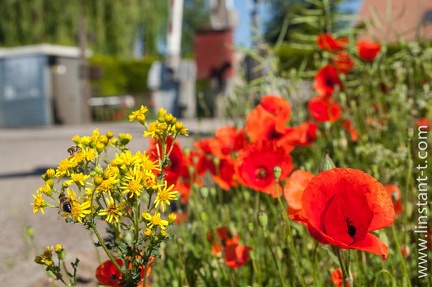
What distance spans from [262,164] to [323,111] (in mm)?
820

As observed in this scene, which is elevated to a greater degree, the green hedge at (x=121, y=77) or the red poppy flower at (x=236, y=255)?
the red poppy flower at (x=236, y=255)

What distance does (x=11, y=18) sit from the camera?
20203 mm

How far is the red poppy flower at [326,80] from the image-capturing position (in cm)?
246

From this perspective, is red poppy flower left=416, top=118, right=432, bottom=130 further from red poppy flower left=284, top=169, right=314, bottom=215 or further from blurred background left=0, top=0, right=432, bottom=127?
blurred background left=0, top=0, right=432, bottom=127

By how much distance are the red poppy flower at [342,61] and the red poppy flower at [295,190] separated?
4.96ft

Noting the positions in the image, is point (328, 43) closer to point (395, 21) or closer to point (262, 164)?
point (395, 21)

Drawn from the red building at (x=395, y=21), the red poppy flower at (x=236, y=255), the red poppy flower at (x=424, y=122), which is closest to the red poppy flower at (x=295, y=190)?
→ the red poppy flower at (x=236, y=255)

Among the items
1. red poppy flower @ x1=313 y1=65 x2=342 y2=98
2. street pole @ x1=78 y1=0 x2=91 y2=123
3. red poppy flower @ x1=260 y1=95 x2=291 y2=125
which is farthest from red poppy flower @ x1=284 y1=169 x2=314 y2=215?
street pole @ x1=78 y1=0 x2=91 y2=123

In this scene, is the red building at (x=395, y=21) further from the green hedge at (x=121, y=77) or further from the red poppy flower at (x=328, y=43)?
the green hedge at (x=121, y=77)

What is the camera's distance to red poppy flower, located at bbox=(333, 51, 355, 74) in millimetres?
2682

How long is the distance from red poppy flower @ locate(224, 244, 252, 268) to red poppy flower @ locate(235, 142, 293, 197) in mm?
174

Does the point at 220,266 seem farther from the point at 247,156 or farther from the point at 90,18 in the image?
the point at 90,18

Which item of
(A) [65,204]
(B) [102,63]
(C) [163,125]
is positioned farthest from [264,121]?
(B) [102,63]

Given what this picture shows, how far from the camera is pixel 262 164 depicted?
4.78 feet
